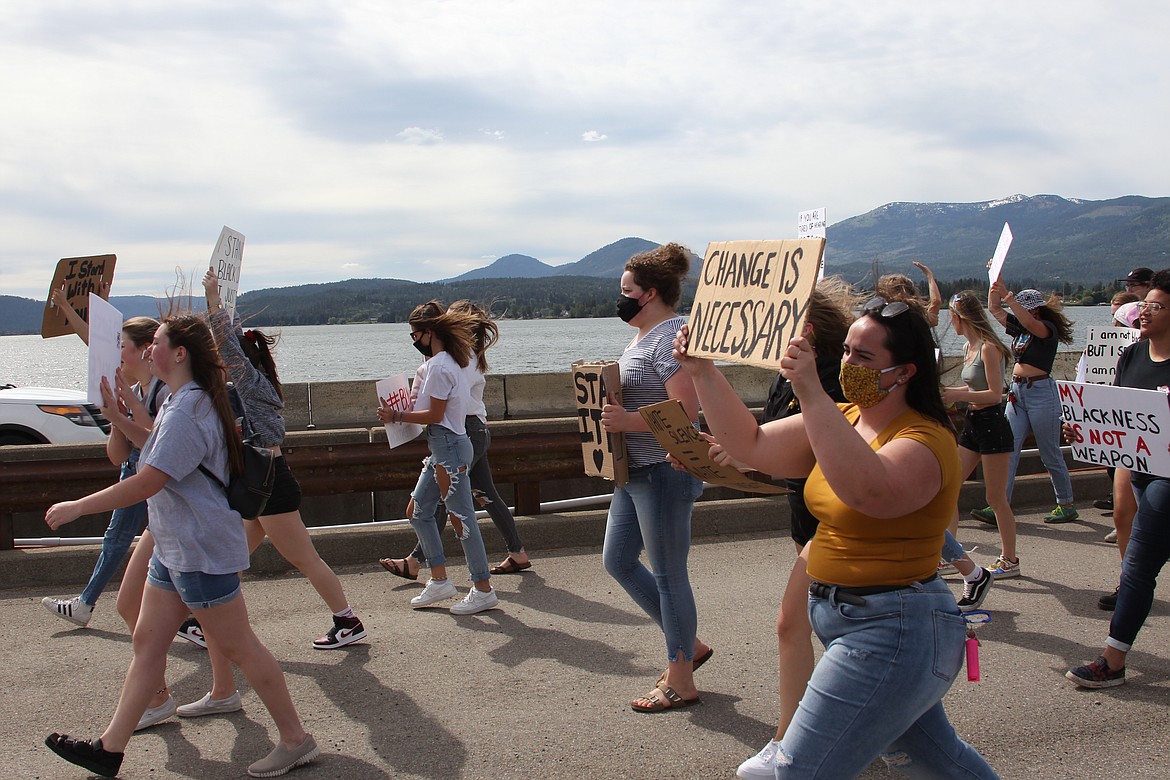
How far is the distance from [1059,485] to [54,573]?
26.6ft

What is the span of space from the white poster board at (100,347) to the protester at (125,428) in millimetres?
116

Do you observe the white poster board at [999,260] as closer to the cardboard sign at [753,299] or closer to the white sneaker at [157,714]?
the cardboard sign at [753,299]

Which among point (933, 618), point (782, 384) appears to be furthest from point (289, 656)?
point (933, 618)

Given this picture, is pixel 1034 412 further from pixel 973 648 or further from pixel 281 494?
pixel 281 494

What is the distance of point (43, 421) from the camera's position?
12.2 meters

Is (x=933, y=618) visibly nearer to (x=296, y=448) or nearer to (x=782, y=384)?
(x=782, y=384)

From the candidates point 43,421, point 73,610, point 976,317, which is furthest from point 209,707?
point 43,421

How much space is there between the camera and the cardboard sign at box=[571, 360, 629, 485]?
466 centimetres

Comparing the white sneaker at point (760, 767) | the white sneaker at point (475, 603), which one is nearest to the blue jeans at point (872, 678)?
the white sneaker at point (760, 767)

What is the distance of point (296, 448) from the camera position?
8.06 metres

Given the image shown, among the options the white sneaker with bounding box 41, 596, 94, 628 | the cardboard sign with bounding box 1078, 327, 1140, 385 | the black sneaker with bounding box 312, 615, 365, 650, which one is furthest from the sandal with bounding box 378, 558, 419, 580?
the cardboard sign with bounding box 1078, 327, 1140, 385

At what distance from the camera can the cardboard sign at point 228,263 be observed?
665cm

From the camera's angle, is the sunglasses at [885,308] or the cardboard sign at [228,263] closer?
the sunglasses at [885,308]

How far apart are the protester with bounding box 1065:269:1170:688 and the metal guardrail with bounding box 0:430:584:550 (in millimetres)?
4313
